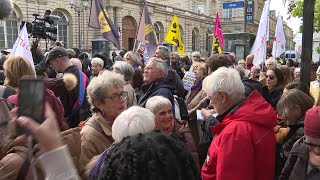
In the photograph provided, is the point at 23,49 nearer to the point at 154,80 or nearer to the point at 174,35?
the point at 154,80

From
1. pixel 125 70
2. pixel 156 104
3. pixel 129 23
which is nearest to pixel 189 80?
pixel 125 70

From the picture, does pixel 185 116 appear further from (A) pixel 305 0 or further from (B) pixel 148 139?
(B) pixel 148 139

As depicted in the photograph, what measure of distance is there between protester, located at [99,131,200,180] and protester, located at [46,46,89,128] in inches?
112

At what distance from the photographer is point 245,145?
241 cm

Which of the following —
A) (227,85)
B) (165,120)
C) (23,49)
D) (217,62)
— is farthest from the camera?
(23,49)

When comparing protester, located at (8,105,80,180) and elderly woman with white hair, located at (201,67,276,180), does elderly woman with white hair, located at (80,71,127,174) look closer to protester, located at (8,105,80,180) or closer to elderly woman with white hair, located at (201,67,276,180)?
elderly woman with white hair, located at (201,67,276,180)

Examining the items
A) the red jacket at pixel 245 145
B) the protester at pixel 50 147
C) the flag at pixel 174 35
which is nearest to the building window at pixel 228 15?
the flag at pixel 174 35

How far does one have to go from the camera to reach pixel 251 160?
2.44m

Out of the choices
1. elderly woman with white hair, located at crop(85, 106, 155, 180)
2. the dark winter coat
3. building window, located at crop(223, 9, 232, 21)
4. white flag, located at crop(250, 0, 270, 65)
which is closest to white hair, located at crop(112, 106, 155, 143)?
elderly woman with white hair, located at crop(85, 106, 155, 180)

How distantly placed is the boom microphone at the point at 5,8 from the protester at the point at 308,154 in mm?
1875

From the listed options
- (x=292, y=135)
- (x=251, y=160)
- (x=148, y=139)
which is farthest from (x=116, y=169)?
(x=292, y=135)

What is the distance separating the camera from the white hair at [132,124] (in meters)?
1.93

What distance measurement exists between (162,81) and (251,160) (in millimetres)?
2084

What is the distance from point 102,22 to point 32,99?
28.1ft
